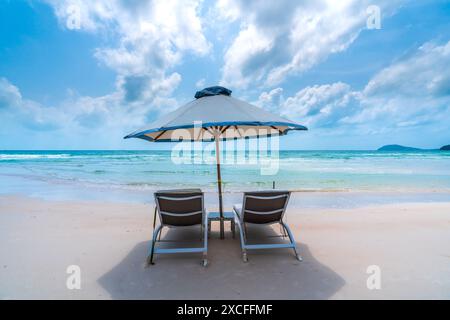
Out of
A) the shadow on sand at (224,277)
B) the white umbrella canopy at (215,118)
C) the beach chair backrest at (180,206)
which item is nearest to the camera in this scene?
the shadow on sand at (224,277)

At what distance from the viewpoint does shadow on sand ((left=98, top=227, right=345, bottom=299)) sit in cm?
272

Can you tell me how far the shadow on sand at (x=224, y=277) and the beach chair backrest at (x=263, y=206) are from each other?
1.71 feet

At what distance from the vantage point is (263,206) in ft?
12.0

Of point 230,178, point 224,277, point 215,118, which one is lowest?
point 224,277

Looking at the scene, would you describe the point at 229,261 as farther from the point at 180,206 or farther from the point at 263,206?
the point at 180,206

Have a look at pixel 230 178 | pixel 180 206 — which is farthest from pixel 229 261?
pixel 230 178

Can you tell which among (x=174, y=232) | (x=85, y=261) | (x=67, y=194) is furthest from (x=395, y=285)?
(x=67, y=194)

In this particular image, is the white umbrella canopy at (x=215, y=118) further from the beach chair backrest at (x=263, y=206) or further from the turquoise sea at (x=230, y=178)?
the turquoise sea at (x=230, y=178)

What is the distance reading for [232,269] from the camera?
128 inches

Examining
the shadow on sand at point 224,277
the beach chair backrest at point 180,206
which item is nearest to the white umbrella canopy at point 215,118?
the beach chair backrest at point 180,206

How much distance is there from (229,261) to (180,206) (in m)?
1.00

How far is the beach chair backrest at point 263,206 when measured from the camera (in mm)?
3566

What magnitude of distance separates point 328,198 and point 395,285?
563cm
